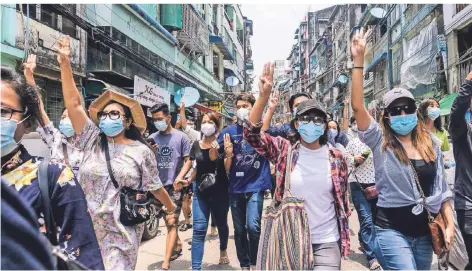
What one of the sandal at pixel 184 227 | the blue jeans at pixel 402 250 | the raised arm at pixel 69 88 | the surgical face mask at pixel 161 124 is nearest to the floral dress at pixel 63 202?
the raised arm at pixel 69 88

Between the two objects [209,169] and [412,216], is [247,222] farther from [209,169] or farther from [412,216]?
[412,216]

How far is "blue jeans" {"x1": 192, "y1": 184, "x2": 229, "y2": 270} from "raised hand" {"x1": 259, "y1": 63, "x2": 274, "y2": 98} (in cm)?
188

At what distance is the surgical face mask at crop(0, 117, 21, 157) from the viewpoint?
67.5 inches

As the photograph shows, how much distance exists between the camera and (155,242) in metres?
5.83

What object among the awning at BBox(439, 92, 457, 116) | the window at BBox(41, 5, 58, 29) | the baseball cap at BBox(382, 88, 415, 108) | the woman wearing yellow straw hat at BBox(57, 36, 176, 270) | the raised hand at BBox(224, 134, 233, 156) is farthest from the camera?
the awning at BBox(439, 92, 457, 116)

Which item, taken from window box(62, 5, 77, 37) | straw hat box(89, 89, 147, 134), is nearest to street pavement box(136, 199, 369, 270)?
straw hat box(89, 89, 147, 134)

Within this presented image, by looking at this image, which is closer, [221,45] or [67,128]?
[67,128]

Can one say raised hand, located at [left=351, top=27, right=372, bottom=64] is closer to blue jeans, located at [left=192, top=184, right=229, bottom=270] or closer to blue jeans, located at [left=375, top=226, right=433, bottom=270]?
blue jeans, located at [left=375, top=226, right=433, bottom=270]

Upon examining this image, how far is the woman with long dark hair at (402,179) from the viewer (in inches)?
99.7

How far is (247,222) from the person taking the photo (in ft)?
12.8

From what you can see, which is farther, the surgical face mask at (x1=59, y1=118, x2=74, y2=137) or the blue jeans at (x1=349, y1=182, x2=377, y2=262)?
the blue jeans at (x1=349, y1=182, x2=377, y2=262)

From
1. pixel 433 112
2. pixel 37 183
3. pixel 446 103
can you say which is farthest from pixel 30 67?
pixel 446 103

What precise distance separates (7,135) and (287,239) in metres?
1.69

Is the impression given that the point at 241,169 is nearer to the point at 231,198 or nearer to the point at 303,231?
the point at 231,198
